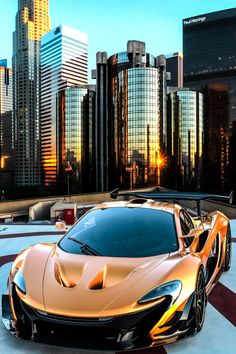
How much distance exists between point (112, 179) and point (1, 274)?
3924 inches

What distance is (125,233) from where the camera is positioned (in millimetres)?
3910

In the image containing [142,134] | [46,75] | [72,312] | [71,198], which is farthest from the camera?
[46,75]

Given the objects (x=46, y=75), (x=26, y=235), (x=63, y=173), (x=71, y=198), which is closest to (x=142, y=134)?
(x=63, y=173)

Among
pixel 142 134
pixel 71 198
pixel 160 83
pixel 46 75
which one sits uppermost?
pixel 46 75

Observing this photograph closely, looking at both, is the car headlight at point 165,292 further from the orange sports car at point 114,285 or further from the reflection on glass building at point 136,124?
the reflection on glass building at point 136,124

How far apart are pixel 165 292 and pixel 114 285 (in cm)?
42

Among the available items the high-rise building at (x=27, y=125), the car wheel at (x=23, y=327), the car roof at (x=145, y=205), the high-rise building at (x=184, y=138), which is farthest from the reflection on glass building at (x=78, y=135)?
the car wheel at (x=23, y=327)

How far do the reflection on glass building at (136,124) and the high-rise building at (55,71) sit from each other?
55.9 meters

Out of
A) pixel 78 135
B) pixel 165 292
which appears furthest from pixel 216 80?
pixel 165 292

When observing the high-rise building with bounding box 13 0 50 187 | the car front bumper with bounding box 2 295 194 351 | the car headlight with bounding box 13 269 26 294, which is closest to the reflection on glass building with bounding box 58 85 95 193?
the high-rise building with bounding box 13 0 50 187

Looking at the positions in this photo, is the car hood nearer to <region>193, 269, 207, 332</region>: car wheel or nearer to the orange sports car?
the orange sports car

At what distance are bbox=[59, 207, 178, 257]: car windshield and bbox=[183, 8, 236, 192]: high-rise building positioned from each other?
129 m

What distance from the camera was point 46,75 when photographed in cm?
18162

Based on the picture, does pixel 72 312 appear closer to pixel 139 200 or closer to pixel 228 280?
pixel 139 200
